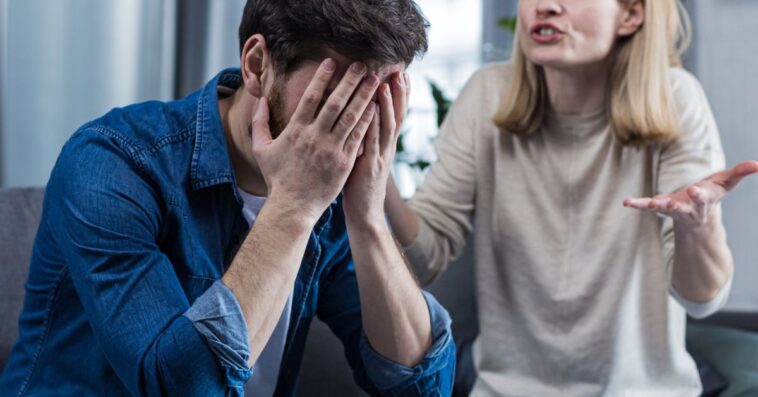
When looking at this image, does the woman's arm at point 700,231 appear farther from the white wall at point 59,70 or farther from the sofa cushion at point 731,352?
the white wall at point 59,70

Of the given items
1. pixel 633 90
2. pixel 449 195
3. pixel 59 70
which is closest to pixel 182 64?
pixel 59 70

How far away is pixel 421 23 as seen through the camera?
110 centimetres

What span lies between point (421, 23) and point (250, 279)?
367 mm

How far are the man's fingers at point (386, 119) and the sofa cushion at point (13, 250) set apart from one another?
65cm

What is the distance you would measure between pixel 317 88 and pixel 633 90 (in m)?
0.74

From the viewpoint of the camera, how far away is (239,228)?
1.16m

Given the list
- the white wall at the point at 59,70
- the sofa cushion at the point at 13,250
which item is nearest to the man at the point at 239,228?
the sofa cushion at the point at 13,250

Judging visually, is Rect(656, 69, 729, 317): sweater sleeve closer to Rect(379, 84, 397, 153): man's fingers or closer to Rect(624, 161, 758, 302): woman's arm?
Rect(624, 161, 758, 302): woman's arm

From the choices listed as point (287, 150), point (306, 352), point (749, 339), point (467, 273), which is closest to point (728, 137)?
point (749, 339)

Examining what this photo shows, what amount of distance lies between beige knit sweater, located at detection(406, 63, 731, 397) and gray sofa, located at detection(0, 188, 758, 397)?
109 mm

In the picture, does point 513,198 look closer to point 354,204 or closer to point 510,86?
point 510,86

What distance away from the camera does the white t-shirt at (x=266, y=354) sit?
117 cm

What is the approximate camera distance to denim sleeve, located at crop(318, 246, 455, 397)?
3.88 ft

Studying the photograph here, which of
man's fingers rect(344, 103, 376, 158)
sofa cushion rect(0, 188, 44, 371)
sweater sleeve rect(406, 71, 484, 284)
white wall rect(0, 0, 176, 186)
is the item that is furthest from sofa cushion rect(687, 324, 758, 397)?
white wall rect(0, 0, 176, 186)
